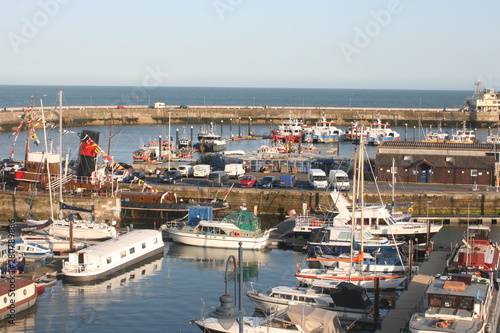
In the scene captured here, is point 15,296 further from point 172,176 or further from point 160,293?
point 172,176

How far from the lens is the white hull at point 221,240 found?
37.2m

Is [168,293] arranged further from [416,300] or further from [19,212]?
[19,212]

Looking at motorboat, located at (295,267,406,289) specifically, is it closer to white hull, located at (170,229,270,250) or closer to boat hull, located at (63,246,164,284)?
white hull, located at (170,229,270,250)

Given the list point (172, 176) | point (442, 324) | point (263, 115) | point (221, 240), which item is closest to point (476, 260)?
point (442, 324)

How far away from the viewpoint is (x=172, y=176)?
52344mm

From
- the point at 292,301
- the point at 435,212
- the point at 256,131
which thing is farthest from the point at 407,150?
the point at 256,131

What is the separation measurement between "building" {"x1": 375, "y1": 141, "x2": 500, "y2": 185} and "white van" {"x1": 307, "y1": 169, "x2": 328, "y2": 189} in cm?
434

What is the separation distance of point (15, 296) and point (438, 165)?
104 ft

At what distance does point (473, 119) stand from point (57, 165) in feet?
282

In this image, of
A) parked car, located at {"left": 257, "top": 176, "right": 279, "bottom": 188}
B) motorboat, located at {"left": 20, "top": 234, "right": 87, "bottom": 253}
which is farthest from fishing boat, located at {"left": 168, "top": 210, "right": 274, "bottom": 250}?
parked car, located at {"left": 257, "top": 176, "right": 279, "bottom": 188}

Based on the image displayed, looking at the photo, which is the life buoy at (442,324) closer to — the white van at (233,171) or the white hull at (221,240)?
the white hull at (221,240)

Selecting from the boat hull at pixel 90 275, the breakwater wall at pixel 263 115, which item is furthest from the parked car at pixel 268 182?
the breakwater wall at pixel 263 115

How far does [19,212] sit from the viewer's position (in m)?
43.9

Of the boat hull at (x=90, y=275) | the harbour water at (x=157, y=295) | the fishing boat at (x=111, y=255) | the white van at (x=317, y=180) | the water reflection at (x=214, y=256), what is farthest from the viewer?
the white van at (x=317, y=180)
